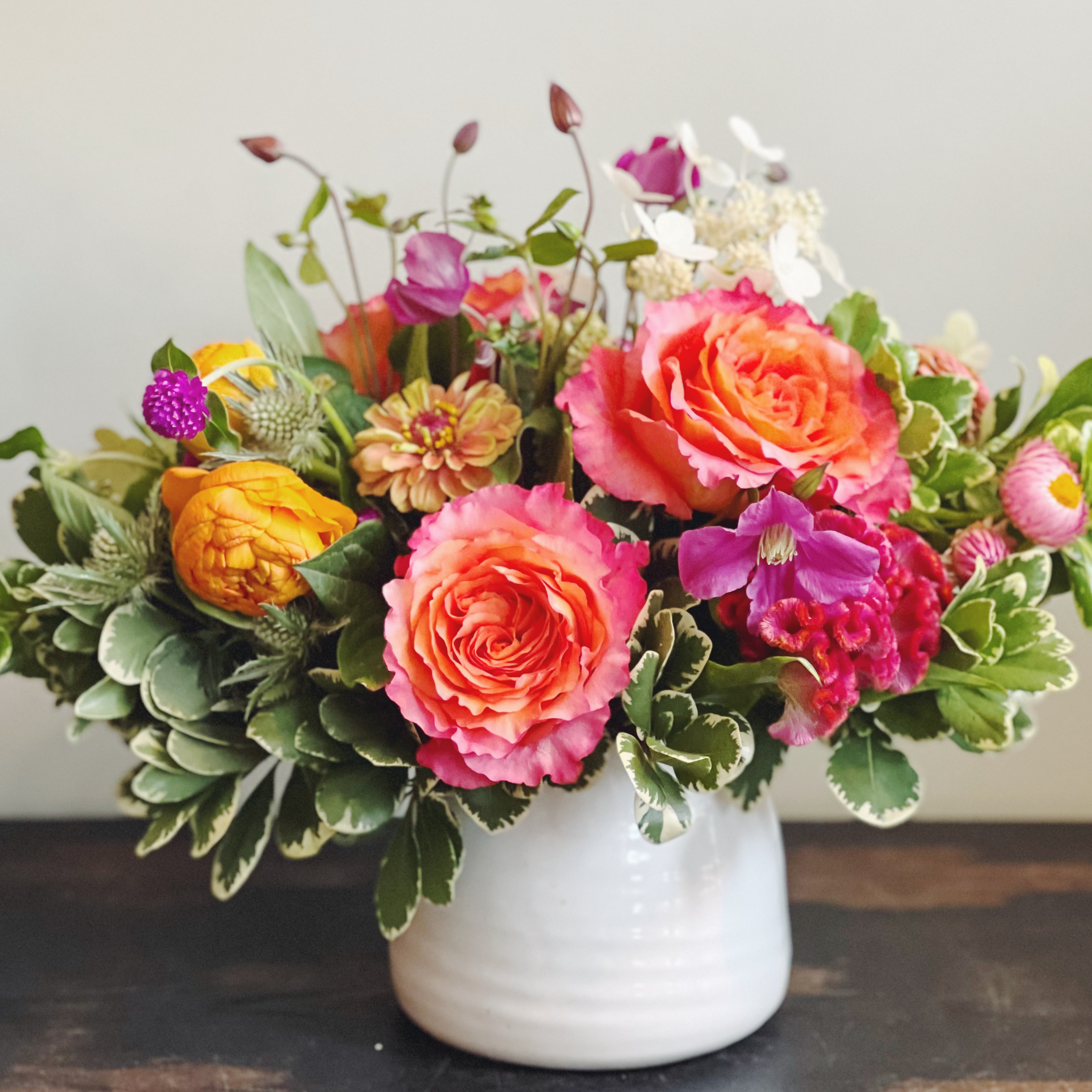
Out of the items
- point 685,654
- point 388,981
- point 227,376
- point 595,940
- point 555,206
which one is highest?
point 555,206

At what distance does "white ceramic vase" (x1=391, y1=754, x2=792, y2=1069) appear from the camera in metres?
0.65

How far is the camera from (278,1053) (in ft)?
2.31

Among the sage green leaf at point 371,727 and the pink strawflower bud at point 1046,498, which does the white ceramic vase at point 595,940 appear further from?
the pink strawflower bud at point 1046,498

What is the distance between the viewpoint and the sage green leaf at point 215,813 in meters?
0.64

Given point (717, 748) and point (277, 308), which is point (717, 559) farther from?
point (277, 308)

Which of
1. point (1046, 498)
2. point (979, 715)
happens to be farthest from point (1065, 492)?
point (979, 715)

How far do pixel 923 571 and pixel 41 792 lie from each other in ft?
3.19

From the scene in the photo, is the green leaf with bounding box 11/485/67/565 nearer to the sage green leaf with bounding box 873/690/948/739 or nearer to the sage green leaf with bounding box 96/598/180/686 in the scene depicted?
the sage green leaf with bounding box 96/598/180/686

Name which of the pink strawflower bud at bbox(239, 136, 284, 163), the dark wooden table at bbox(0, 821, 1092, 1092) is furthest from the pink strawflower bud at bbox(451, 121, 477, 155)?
the dark wooden table at bbox(0, 821, 1092, 1092)

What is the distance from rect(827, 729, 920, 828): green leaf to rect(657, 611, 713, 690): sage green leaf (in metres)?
0.12

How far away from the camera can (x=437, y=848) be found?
0.63 metres

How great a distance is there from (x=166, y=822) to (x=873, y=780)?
435mm

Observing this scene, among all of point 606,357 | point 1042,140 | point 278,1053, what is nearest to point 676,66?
A: point 1042,140

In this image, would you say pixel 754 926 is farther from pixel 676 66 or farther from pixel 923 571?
pixel 676 66
